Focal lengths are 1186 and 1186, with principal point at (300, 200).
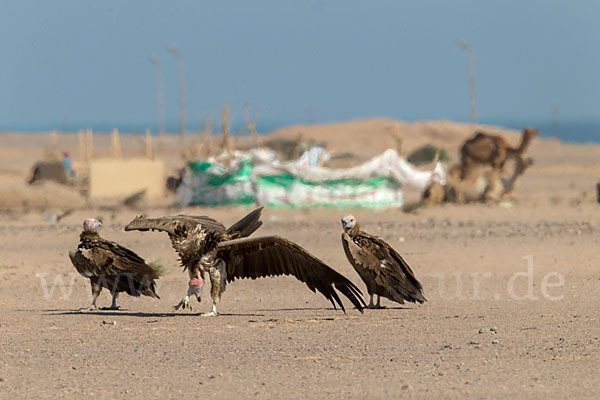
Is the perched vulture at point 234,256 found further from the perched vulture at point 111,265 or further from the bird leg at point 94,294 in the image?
the bird leg at point 94,294

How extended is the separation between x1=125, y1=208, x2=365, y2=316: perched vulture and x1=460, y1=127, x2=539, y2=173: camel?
18567mm

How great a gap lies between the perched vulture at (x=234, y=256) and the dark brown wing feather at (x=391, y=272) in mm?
666

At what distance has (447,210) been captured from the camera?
93.8 feet

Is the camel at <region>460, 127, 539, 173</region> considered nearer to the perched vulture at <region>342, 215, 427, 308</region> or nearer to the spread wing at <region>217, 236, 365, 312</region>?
the perched vulture at <region>342, 215, 427, 308</region>

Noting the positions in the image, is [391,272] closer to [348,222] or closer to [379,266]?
[379,266]

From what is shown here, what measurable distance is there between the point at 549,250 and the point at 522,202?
496 inches

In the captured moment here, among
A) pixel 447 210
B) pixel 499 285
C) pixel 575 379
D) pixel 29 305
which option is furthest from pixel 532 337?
pixel 447 210

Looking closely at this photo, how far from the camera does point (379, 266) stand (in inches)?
486

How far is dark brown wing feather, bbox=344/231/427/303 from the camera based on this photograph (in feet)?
40.6

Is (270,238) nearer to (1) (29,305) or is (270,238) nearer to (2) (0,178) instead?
(1) (29,305)

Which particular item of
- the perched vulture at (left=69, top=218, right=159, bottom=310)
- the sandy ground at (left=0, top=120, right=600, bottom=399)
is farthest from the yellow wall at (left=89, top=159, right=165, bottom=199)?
the perched vulture at (left=69, top=218, right=159, bottom=310)

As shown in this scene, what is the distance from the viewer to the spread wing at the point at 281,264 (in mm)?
11539

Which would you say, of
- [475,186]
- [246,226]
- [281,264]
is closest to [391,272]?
[281,264]

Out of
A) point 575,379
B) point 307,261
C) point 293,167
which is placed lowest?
point 575,379
